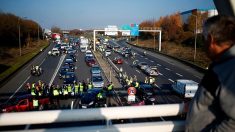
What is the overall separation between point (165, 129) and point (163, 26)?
85.9 m

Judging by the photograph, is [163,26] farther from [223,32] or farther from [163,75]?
[223,32]

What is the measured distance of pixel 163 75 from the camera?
35719mm

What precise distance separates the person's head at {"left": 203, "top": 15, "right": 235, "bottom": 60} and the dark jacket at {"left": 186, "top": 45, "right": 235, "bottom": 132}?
0.07 m

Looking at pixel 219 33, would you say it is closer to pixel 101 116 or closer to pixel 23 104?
pixel 101 116

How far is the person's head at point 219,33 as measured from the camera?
78.5 inches

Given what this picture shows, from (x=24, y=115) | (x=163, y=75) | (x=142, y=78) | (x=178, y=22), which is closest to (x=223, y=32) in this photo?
(x=24, y=115)

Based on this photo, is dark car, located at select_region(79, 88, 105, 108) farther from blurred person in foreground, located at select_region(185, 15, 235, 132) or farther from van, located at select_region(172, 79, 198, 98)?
blurred person in foreground, located at select_region(185, 15, 235, 132)

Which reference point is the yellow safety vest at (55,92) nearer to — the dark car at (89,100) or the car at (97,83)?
the dark car at (89,100)

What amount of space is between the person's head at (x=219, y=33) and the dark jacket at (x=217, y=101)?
73mm

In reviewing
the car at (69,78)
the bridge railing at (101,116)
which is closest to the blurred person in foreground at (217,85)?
the bridge railing at (101,116)

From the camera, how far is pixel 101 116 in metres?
2.61

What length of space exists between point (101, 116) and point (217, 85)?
1164 mm

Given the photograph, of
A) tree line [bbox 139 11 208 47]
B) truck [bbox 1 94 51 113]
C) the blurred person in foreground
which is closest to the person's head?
the blurred person in foreground

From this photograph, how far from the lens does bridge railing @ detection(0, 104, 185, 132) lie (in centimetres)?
252
